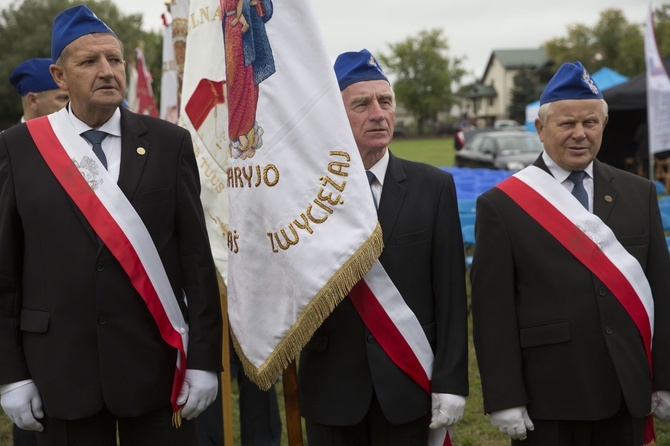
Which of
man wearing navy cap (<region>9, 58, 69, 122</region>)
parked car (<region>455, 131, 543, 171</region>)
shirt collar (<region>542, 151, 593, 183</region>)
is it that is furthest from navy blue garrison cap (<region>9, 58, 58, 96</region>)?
parked car (<region>455, 131, 543, 171</region>)

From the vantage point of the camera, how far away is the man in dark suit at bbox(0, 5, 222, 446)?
251 cm

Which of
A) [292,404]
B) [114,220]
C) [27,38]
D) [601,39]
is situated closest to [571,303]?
[292,404]

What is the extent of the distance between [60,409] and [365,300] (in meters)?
1.07

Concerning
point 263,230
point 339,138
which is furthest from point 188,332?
point 339,138

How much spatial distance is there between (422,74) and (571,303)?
252ft

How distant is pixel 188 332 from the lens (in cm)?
269

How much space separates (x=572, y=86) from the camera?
8.89 ft

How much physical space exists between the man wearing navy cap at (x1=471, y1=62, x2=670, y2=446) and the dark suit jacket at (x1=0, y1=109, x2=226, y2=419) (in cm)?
104

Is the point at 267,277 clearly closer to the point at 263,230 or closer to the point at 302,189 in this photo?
the point at 263,230

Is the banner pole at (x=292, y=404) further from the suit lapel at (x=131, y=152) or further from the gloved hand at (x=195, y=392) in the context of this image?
the suit lapel at (x=131, y=152)

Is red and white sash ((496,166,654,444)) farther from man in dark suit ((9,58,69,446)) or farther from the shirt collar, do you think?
man in dark suit ((9,58,69,446))

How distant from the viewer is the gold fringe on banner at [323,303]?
8.23ft

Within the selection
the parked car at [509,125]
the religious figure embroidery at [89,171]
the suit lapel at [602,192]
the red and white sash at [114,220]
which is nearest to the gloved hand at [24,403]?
the red and white sash at [114,220]

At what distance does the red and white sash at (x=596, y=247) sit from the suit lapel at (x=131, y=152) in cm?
133
